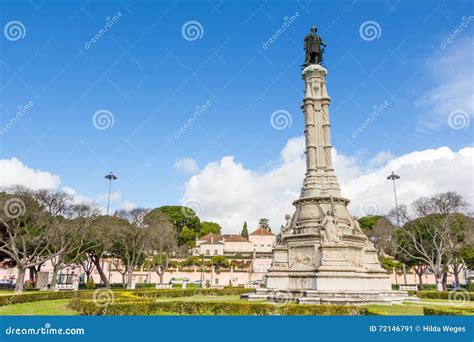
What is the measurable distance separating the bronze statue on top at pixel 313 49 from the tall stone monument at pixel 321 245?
0.75 feet

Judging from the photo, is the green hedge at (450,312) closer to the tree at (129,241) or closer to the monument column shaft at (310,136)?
the monument column shaft at (310,136)

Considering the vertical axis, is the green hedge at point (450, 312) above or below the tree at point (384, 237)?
below

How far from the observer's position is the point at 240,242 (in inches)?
4038

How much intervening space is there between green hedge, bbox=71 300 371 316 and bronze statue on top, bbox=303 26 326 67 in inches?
873

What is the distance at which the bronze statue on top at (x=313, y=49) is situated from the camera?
32406 mm

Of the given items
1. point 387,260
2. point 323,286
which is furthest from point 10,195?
point 387,260

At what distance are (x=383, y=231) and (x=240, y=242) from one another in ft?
178

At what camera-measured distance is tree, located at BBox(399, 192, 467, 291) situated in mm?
40594

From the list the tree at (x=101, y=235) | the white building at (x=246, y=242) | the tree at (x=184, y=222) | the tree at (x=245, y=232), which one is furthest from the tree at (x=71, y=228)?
the tree at (x=245, y=232)

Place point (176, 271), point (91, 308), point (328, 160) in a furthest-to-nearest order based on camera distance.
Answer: point (176, 271), point (328, 160), point (91, 308)

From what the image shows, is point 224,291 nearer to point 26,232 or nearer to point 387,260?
point 26,232

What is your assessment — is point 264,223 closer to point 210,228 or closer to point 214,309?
point 210,228

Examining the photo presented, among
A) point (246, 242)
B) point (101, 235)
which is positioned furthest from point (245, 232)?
point (101, 235)

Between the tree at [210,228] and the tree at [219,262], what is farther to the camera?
the tree at [210,228]
